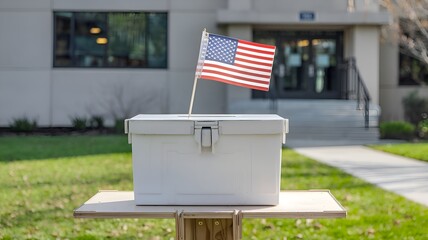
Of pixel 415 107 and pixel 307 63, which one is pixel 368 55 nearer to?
pixel 307 63

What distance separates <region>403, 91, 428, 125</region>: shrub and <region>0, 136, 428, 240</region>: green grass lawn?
10442 millimetres

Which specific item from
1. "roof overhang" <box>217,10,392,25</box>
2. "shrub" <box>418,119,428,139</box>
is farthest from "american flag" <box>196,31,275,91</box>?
"roof overhang" <box>217,10,392,25</box>

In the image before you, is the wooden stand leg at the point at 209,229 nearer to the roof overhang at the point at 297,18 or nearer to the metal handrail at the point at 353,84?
the metal handrail at the point at 353,84

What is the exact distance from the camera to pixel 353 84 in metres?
23.1

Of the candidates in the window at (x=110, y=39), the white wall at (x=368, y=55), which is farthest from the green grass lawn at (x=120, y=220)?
the window at (x=110, y=39)

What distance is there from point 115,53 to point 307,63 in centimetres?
597

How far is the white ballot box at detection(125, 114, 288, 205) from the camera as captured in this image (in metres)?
3.96

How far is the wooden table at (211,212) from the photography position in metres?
3.87

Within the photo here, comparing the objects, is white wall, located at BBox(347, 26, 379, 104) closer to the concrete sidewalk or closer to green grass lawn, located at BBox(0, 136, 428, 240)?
the concrete sidewalk

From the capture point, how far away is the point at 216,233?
426 cm

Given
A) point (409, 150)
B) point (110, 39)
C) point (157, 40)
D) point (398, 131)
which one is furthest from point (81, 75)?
point (409, 150)

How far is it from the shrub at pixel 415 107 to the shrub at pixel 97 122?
30.4ft

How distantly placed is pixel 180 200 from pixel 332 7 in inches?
787

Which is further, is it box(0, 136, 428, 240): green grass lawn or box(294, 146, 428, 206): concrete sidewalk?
box(294, 146, 428, 206): concrete sidewalk
